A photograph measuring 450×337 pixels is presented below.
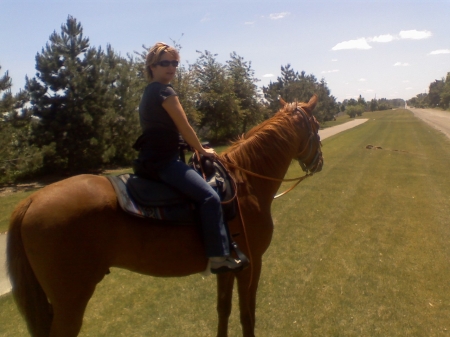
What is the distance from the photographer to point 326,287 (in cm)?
529

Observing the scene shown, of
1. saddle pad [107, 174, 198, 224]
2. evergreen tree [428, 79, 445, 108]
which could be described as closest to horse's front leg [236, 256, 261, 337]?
saddle pad [107, 174, 198, 224]

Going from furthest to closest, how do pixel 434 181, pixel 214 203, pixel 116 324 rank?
pixel 434 181 → pixel 116 324 → pixel 214 203

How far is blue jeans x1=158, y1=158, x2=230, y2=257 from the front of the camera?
3104 millimetres

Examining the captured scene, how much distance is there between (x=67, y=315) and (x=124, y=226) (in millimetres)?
778

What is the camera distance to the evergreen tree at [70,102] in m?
15.0

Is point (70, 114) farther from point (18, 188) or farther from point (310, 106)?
point (310, 106)

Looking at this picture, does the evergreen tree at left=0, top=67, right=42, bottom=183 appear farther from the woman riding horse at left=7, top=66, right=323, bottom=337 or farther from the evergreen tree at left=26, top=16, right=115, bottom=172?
the woman riding horse at left=7, top=66, right=323, bottom=337

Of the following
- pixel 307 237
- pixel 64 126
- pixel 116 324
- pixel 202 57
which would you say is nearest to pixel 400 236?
pixel 307 237

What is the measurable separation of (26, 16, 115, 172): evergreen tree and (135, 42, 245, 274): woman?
501 inches

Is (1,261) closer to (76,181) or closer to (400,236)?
(76,181)

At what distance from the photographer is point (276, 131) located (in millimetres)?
4035

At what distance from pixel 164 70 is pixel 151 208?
1.15 meters

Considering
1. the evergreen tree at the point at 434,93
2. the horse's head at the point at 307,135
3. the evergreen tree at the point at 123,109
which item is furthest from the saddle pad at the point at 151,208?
the evergreen tree at the point at 434,93

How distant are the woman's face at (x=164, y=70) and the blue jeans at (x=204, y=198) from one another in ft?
2.29
